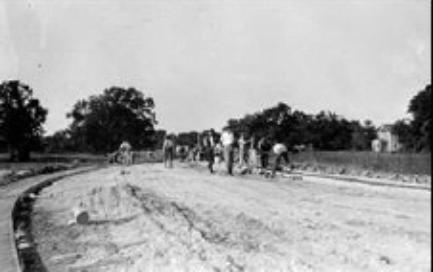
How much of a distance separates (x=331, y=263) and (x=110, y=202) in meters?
10.3

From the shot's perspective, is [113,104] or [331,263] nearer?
[331,263]

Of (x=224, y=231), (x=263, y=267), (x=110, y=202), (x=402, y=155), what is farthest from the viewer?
(x=402, y=155)

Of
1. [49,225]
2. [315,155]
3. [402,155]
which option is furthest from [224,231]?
[315,155]

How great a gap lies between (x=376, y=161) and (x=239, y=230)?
2517 cm

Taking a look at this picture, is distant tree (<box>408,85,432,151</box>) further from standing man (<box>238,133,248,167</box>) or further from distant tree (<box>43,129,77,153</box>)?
distant tree (<box>43,129,77,153</box>)

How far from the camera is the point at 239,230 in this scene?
12430mm

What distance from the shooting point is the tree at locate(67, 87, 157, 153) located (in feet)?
415


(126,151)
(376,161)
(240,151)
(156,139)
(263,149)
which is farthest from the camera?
(156,139)

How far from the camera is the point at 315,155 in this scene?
4619cm

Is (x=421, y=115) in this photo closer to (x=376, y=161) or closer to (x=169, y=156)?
(x=376, y=161)

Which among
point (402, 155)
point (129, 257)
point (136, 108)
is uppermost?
point (136, 108)

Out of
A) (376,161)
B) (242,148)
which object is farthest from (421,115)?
(242,148)

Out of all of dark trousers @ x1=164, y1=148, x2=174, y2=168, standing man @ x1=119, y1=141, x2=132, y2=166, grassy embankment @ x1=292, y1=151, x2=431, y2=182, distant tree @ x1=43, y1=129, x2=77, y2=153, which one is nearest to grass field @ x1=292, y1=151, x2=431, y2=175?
grassy embankment @ x1=292, y1=151, x2=431, y2=182

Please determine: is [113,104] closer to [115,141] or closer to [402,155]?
[115,141]
